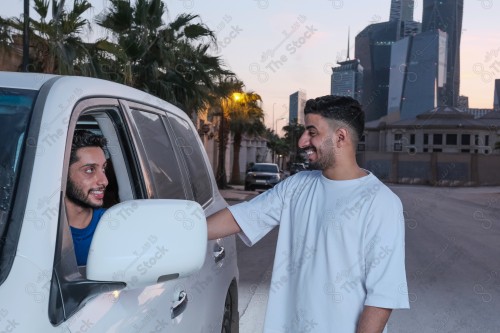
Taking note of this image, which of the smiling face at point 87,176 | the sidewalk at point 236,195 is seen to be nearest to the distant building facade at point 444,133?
the sidewalk at point 236,195

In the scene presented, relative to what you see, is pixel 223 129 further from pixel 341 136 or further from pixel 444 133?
pixel 444 133

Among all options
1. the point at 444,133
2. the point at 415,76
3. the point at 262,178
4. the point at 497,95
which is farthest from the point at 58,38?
the point at 415,76

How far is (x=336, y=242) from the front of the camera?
2.53 metres

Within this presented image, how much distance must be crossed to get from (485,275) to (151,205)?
31.3ft

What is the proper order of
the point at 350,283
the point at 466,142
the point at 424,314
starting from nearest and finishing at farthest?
the point at 350,283 < the point at 424,314 < the point at 466,142

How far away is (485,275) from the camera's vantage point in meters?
10.4

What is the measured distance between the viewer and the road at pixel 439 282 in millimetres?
7042

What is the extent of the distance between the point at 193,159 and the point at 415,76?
202 m

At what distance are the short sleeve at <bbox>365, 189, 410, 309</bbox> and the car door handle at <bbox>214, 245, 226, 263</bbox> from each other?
1031mm

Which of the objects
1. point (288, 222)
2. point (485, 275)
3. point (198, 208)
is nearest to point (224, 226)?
point (288, 222)

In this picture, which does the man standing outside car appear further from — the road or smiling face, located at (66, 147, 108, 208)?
the road

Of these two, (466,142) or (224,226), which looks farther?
(466,142)

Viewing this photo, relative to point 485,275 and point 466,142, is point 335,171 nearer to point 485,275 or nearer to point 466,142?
point 485,275

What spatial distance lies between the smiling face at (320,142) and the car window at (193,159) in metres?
0.96
